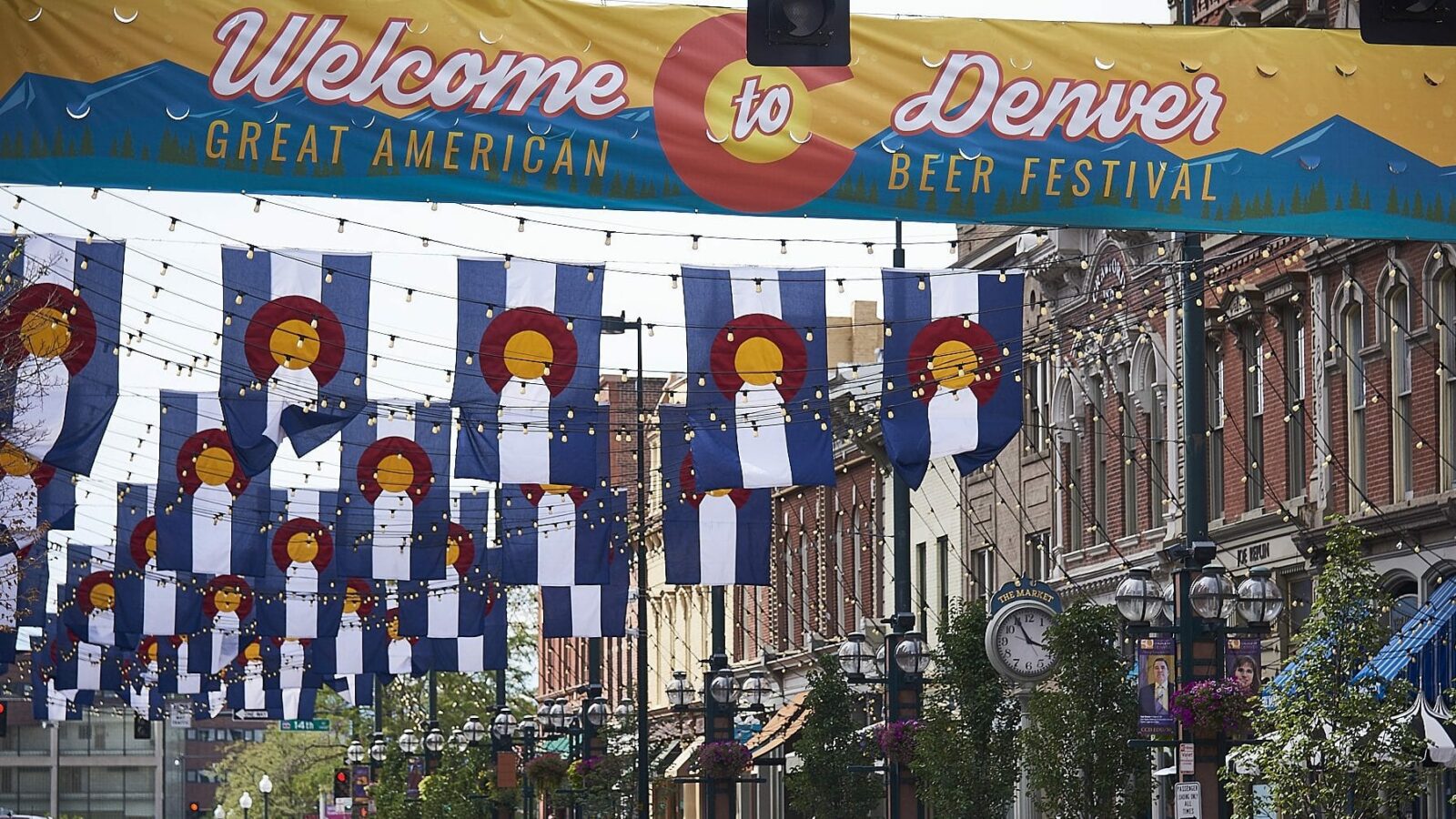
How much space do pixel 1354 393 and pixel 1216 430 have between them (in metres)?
4.60

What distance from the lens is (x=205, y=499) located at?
40688 mm

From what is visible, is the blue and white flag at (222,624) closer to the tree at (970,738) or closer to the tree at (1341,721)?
the tree at (970,738)

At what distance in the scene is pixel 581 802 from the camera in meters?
49.5

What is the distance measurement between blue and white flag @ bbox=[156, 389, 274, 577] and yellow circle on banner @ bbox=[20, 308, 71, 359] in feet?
22.1

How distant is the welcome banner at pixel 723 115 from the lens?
15805 mm

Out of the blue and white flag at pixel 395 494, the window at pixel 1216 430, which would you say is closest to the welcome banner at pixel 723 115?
the window at pixel 1216 430

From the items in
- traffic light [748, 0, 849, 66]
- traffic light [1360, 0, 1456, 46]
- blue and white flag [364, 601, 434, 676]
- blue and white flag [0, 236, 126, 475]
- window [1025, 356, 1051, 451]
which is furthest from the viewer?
blue and white flag [364, 601, 434, 676]

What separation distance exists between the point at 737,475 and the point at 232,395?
6.82 meters

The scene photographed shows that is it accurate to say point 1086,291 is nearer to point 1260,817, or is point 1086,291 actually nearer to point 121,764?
point 1260,817

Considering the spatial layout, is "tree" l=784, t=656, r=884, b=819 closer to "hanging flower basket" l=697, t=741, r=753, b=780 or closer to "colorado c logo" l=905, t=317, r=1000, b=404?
"hanging flower basket" l=697, t=741, r=753, b=780

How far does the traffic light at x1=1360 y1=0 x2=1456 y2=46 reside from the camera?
39.0 ft

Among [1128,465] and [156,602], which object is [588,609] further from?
[1128,465]

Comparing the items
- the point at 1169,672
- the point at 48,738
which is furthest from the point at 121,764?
the point at 1169,672

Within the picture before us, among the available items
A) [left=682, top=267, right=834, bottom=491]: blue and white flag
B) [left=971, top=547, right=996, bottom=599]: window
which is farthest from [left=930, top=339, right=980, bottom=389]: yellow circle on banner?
[left=971, top=547, right=996, bottom=599]: window
